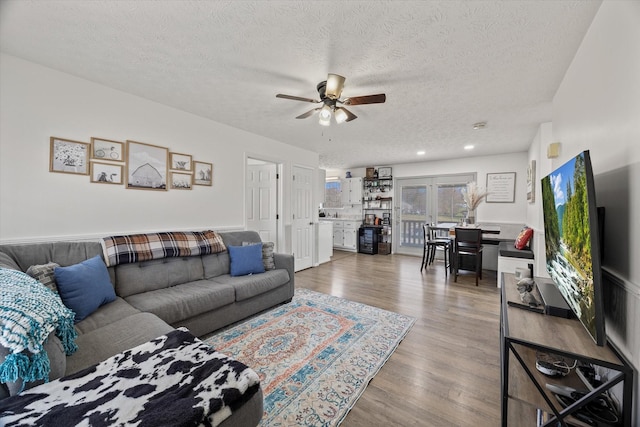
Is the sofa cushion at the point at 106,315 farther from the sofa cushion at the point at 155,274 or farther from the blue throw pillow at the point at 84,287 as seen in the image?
the sofa cushion at the point at 155,274

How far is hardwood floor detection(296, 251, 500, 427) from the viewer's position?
5.01 ft

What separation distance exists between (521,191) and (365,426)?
18.0 ft

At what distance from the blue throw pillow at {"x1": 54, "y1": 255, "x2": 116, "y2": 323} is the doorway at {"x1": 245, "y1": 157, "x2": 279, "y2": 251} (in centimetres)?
263

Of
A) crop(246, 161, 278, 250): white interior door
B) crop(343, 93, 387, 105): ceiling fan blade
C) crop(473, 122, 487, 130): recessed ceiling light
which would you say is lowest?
crop(246, 161, 278, 250): white interior door

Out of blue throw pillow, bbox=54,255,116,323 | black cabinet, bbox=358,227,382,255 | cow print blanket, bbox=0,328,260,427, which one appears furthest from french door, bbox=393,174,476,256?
blue throw pillow, bbox=54,255,116,323

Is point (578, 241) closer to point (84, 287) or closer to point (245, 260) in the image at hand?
point (245, 260)

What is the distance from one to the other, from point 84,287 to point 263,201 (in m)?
3.01

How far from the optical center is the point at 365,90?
Result: 2.46m

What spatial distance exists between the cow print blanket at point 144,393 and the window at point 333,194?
20.9 feet

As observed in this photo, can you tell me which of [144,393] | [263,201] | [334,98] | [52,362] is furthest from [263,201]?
[144,393]

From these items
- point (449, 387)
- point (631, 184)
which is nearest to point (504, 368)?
point (449, 387)

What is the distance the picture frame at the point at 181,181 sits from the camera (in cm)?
301

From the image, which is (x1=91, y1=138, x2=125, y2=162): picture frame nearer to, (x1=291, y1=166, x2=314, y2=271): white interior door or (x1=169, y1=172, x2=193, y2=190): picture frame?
(x1=169, y1=172, x2=193, y2=190): picture frame

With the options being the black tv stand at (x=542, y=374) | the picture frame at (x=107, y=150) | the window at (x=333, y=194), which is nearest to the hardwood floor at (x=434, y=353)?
the black tv stand at (x=542, y=374)
